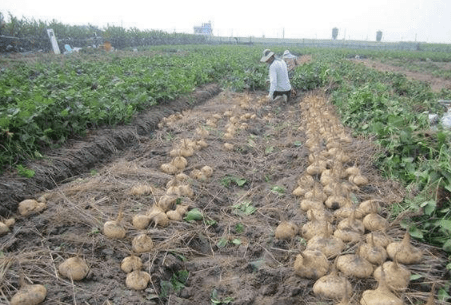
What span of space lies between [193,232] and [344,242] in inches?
61.1

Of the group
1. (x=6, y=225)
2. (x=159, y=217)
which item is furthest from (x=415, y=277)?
(x=6, y=225)

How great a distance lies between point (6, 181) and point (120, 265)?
6.75 ft

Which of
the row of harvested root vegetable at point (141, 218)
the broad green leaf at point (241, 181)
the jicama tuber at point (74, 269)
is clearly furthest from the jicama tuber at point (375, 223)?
the jicama tuber at point (74, 269)

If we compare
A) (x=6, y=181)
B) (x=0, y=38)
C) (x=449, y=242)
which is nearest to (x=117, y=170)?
(x=6, y=181)

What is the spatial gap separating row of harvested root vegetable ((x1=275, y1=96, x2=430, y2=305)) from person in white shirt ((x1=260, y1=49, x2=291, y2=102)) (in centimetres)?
552

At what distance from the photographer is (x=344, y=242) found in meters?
3.09

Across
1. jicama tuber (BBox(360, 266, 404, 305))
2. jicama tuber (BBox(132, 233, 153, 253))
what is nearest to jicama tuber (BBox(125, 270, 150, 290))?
jicama tuber (BBox(132, 233, 153, 253))

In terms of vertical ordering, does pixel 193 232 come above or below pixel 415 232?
below

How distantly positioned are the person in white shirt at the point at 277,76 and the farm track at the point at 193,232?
4.07 m

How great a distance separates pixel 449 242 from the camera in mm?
2768

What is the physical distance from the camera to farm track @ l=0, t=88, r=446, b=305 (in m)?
2.69

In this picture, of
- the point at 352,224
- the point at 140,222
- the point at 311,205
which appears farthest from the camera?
the point at 311,205

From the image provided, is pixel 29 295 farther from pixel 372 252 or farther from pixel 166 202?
pixel 372 252

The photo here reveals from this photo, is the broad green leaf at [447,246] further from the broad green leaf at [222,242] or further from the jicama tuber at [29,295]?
the jicama tuber at [29,295]
